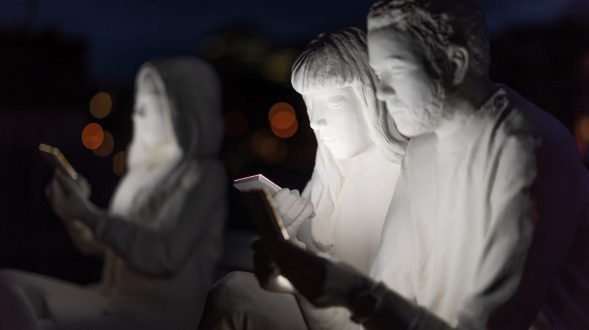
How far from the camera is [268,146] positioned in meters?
21.9

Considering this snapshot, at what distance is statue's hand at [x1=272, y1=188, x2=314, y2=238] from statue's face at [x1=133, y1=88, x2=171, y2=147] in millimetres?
1113

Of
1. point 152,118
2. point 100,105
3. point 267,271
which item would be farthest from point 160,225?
point 100,105

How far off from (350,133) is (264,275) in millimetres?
984

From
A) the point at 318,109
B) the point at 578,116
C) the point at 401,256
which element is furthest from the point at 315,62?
the point at 578,116

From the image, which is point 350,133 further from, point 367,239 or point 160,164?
point 160,164

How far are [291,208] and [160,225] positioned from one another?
0.98m

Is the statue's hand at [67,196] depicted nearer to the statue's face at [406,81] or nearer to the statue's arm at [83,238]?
the statue's arm at [83,238]

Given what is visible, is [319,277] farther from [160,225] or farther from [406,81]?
[160,225]

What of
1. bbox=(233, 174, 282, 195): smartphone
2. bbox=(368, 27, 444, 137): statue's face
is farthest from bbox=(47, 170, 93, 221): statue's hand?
bbox=(368, 27, 444, 137): statue's face

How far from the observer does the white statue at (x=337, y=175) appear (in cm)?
377

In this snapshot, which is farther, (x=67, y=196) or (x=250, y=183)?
(x=67, y=196)

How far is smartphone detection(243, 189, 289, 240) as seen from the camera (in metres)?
3.01

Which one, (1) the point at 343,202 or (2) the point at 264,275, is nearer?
(2) the point at 264,275

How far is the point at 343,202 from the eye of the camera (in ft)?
13.3
